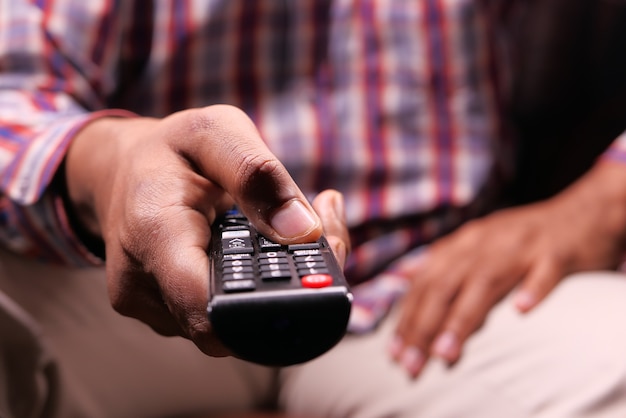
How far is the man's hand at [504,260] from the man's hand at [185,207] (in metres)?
0.22

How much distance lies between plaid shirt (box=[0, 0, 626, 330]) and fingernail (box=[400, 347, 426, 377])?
72 millimetres

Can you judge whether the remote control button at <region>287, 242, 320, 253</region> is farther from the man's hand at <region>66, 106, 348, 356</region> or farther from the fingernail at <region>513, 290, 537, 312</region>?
the fingernail at <region>513, 290, 537, 312</region>

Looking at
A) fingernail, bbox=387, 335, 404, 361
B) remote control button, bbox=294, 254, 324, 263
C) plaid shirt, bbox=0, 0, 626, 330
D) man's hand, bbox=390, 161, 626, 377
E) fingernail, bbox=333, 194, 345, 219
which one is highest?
remote control button, bbox=294, 254, 324, 263

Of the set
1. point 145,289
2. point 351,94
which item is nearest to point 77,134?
point 145,289

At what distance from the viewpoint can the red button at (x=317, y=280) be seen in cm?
24

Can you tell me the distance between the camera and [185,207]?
11.6 inches

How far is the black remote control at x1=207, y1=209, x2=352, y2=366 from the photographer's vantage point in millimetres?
237

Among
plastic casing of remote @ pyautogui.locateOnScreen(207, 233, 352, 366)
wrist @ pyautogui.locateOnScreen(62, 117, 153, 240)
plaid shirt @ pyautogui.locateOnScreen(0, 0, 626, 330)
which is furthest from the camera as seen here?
plaid shirt @ pyautogui.locateOnScreen(0, 0, 626, 330)

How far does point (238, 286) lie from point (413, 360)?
0.30 m

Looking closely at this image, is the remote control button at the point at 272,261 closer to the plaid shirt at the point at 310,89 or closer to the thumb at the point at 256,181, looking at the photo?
the thumb at the point at 256,181

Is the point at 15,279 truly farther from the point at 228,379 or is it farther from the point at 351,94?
the point at 351,94

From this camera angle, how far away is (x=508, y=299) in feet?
1.79

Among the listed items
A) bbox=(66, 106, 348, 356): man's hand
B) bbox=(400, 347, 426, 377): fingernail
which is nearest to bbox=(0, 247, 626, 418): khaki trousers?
bbox=(400, 347, 426, 377): fingernail

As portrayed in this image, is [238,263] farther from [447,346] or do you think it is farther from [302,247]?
[447,346]
